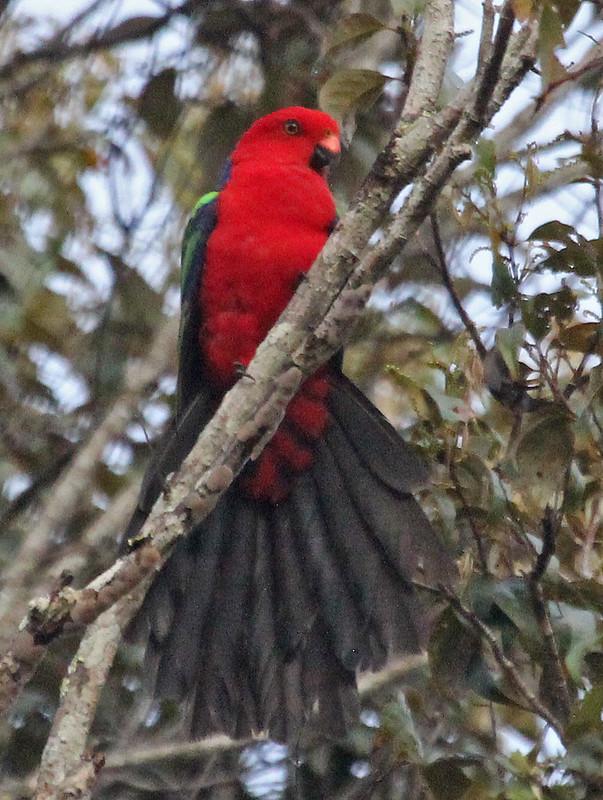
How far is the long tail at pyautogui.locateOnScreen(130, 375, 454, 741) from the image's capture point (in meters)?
3.31

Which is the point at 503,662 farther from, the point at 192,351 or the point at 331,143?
the point at 331,143

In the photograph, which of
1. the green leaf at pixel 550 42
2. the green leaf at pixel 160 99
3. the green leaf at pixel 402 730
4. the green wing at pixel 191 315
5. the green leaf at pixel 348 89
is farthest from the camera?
the green leaf at pixel 160 99

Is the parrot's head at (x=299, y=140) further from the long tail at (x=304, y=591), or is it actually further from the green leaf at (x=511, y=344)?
the green leaf at (x=511, y=344)

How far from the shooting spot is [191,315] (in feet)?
13.2

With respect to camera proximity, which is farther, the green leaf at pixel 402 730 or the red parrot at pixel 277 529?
the red parrot at pixel 277 529

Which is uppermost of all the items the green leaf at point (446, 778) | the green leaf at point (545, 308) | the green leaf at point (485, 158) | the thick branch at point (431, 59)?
the thick branch at point (431, 59)

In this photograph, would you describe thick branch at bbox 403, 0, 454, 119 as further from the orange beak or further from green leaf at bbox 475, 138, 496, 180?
the orange beak

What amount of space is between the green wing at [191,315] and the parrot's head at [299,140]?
432 millimetres

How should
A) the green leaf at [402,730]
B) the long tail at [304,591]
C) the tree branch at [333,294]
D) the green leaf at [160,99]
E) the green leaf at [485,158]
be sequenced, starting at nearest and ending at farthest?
the tree branch at [333,294] < the green leaf at [402,730] < the green leaf at [485,158] < the long tail at [304,591] < the green leaf at [160,99]

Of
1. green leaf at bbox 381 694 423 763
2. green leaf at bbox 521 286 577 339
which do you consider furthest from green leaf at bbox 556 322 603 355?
green leaf at bbox 381 694 423 763

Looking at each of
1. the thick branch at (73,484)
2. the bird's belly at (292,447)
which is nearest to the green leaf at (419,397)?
the bird's belly at (292,447)

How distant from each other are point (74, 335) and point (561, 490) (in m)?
2.37

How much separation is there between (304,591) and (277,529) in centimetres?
28

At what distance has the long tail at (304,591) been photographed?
10.9 feet
